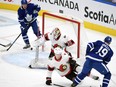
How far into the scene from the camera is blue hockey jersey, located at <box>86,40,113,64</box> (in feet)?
15.5

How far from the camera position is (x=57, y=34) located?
17.6 feet

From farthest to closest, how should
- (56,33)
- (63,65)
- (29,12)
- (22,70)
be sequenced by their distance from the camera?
1. (29,12)
2. (22,70)
3. (56,33)
4. (63,65)

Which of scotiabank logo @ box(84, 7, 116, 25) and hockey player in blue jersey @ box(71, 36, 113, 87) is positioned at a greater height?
hockey player in blue jersey @ box(71, 36, 113, 87)

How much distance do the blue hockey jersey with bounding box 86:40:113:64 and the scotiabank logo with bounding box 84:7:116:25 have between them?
3.00 meters

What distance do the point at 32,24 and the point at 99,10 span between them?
1.75 metres

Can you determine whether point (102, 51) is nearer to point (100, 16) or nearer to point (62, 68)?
point (62, 68)

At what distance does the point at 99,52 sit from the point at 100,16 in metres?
3.30

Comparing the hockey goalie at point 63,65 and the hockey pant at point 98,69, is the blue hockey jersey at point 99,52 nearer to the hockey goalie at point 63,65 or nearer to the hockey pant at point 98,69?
the hockey pant at point 98,69

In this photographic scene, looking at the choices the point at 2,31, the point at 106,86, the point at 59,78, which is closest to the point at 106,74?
the point at 106,86

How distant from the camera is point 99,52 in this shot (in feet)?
15.5

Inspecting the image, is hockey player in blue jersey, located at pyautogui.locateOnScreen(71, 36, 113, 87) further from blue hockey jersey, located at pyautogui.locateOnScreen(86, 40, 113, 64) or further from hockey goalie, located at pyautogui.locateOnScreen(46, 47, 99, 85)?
hockey goalie, located at pyautogui.locateOnScreen(46, 47, 99, 85)

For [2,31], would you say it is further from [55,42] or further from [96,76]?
[96,76]

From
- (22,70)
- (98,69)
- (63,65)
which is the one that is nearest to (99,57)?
(98,69)

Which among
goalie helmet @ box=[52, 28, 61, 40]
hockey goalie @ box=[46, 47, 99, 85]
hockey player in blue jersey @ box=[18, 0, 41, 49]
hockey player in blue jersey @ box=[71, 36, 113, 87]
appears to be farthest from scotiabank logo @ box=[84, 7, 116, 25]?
hockey player in blue jersey @ box=[71, 36, 113, 87]
